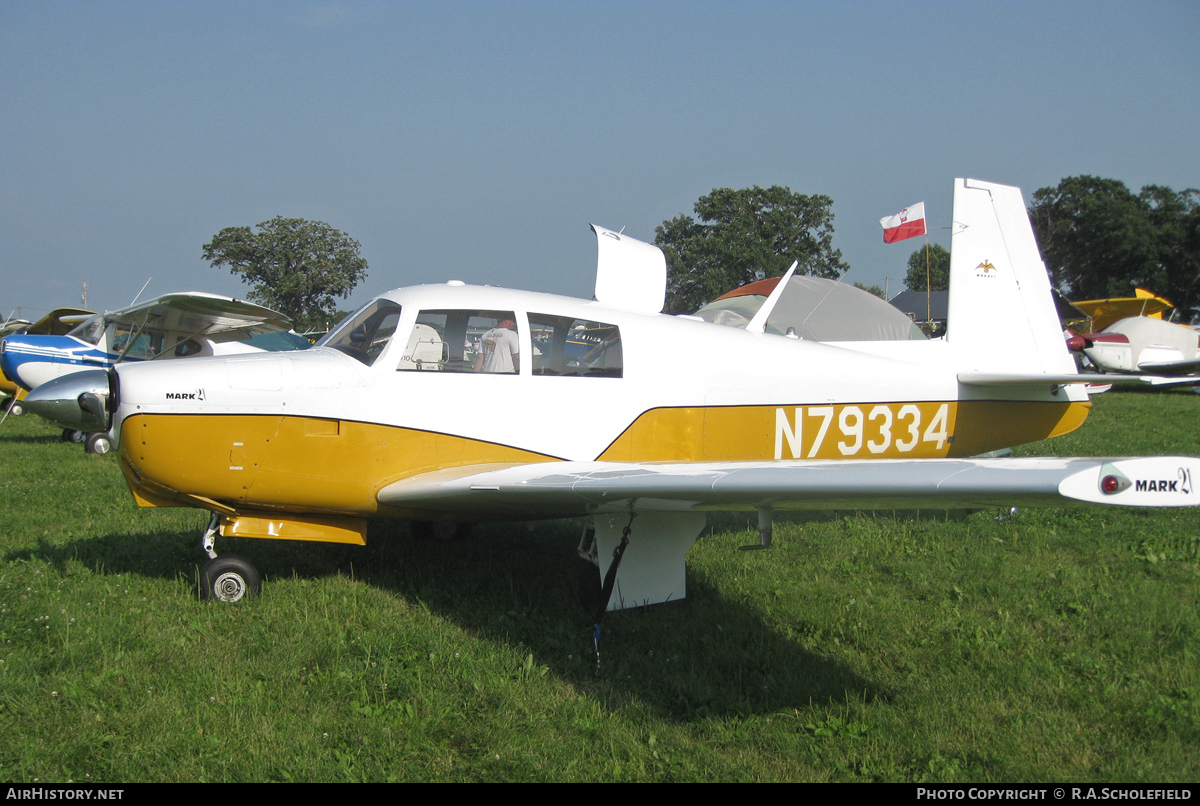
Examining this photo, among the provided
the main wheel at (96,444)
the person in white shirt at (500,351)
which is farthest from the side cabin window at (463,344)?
the main wheel at (96,444)

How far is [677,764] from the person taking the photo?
3039 millimetres

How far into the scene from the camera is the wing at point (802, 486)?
2.23 meters

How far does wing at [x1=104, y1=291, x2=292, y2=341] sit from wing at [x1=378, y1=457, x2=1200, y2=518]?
9.52 m

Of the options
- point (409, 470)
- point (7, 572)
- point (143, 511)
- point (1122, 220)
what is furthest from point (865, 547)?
point (1122, 220)

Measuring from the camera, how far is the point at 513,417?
4844 mm

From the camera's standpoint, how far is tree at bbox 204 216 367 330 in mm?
31469

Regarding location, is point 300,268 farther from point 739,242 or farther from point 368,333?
point 368,333

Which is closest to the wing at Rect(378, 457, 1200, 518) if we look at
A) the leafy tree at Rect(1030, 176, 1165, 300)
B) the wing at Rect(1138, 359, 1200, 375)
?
the wing at Rect(1138, 359, 1200, 375)

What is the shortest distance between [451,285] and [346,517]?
1690 mm

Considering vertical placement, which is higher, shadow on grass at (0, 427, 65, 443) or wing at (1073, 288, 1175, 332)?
wing at (1073, 288, 1175, 332)

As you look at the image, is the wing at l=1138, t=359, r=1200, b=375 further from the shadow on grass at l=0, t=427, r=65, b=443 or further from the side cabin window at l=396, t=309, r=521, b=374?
the shadow on grass at l=0, t=427, r=65, b=443

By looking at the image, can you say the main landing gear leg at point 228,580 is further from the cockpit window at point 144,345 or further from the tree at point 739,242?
the tree at point 739,242

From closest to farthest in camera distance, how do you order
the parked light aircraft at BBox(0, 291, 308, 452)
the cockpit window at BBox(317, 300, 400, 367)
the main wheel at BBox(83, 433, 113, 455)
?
the cockpit window at BBox(317, 300, 400, 367)
the main wheel at BBox(83, 433, 113, 455)
the parked light aircraft at BBox(0, 291, 308, 452)

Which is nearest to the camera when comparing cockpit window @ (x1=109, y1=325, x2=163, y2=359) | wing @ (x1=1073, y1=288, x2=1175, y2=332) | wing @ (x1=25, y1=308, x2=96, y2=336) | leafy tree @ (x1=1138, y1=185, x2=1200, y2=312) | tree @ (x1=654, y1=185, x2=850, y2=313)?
cockpit window @ (x1=109, y1=325, x2=163, y2=359)
